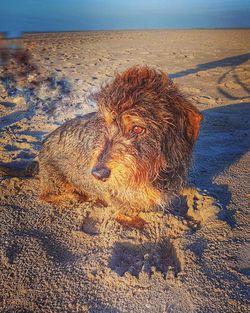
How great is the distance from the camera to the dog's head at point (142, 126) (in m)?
2.84

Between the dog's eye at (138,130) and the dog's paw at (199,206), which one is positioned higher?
the dog's eye at (138,130)

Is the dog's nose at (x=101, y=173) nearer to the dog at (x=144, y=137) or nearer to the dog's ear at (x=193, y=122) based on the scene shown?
the dog at (x=144, y=137)

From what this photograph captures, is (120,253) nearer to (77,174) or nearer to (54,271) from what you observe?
(54,271)

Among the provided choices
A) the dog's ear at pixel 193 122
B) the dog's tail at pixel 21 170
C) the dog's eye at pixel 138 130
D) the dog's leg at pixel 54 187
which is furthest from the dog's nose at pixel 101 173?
the dog's tail at pixel 21 170

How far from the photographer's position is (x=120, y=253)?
333 centimetres

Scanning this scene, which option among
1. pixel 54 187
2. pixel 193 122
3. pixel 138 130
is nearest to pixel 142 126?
pixel 138 130

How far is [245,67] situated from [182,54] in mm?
3775

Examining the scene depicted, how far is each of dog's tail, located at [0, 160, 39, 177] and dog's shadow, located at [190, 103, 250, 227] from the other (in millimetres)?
2396

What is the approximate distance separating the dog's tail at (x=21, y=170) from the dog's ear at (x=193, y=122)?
103 inches

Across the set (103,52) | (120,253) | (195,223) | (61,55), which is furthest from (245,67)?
(120,253)

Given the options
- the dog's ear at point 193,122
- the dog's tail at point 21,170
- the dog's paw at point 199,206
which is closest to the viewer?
the dog's ear at point 193,122

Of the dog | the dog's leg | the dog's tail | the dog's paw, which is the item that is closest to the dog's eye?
the dog

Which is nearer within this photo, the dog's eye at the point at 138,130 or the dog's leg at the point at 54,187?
the dog's eye at the point at 138,130

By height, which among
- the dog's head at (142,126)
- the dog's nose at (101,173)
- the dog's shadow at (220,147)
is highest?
the dog's head at (142,126)
